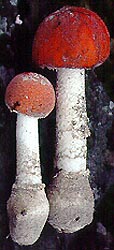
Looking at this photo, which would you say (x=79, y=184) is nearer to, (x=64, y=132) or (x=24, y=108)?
(x=64, y=132)

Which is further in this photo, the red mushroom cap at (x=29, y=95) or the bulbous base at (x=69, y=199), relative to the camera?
the bulbous base at (x=69, y=199)

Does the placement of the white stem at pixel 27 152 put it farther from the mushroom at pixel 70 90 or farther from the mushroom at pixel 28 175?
the mushroom at pixel 70 90

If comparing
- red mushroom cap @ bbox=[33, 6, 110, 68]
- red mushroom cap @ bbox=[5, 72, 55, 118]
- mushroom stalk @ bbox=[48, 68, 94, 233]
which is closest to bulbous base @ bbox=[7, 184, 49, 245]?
mushroom stalk @ bbox=[48, 68, 94, 233]

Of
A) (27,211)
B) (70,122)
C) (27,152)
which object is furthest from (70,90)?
(27,211)

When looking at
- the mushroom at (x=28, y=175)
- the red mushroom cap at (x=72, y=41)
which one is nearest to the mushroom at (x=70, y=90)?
the red mushroom cap at (x=72, y=41)

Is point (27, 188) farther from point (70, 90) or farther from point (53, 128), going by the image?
point (70, 90)

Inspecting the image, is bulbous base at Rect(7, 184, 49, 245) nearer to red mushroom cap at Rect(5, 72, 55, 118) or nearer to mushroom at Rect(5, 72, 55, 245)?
mushroom at Rect(5, 72, 55, 245)
